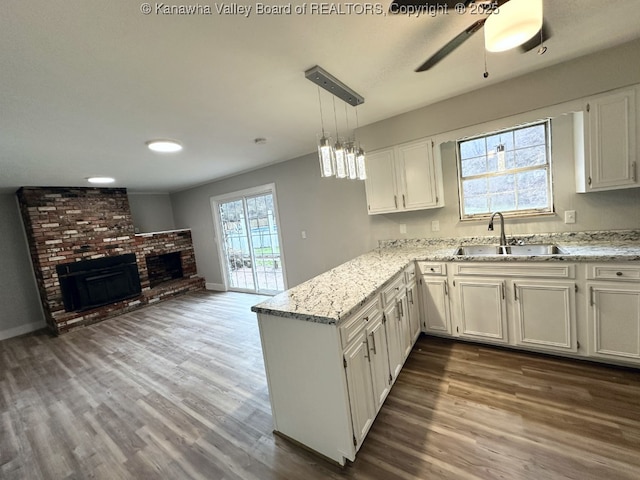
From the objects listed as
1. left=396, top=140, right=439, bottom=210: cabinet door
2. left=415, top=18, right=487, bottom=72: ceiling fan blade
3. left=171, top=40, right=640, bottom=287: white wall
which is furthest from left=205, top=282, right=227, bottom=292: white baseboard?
left=415, top=18, right=487, bottom=72: ceiling fan blade

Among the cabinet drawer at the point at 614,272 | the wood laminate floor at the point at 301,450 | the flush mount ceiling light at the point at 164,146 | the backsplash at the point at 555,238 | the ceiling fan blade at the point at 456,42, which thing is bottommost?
the wood laminate floor at the point at 301,450

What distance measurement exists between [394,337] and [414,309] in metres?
0.63

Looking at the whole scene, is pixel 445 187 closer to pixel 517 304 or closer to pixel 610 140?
pixel 610 140

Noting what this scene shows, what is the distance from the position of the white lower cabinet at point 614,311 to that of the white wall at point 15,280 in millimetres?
7583

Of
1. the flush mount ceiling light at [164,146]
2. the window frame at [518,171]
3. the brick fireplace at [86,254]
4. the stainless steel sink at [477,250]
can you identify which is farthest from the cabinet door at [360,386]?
the brick fireplace at [86,254]

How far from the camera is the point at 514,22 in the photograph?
3.69 ft

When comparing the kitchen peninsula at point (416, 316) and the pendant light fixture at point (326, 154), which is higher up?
the pendant light fixture at point (326, 154)

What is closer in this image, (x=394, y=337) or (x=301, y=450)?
(x=301, y=450)

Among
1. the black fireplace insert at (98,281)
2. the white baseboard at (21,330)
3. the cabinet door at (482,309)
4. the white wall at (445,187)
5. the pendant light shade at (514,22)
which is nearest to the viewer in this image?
the pendant light shade at (514,22)

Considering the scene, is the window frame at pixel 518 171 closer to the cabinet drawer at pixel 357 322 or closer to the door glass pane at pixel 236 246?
the cabinet drawer at pixel 357 322

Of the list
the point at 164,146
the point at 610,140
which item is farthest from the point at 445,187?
the point at 164,146

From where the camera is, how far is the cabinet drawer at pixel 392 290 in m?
1.90

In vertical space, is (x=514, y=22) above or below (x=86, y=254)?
above

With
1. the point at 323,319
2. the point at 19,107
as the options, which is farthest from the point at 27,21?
the point at 323,319
